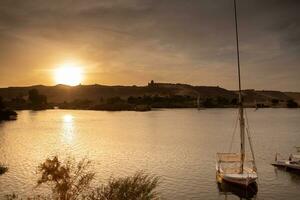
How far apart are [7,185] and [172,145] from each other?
57.4 metres

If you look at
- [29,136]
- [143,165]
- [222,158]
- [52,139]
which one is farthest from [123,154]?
[29,136]

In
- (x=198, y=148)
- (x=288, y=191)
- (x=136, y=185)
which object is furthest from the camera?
(x=198, y=148)

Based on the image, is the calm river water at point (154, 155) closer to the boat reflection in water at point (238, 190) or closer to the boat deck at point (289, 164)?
the boat reflection in water at point (238, 190)

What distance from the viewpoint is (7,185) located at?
65.6 m

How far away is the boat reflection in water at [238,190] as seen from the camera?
2457 inches

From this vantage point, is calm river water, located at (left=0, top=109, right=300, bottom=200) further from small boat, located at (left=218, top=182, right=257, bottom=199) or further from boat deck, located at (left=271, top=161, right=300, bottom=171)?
boat deck, located at (left=271, top=161, right=300, bottom=171)

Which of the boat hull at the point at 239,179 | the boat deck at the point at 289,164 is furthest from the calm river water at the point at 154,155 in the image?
the boat deck at the point at 289,164

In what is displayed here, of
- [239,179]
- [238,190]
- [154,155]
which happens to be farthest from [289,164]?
[154,155]

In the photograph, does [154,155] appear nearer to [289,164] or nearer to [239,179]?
[289,164]

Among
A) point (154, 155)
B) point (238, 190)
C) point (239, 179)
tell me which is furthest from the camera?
point (154, 155)

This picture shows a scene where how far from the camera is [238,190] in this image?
64.6 metres

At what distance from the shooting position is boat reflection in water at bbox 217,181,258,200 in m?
62.4

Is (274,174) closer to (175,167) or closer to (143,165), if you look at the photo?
(175,167)

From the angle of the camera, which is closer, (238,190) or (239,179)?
(239,179)
